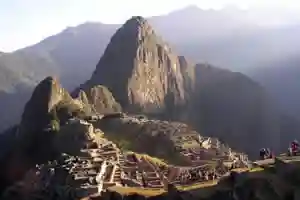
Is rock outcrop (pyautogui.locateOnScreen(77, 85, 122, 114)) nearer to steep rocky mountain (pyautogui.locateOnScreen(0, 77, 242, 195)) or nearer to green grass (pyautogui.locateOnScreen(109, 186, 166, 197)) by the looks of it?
steep rocky mountain (pyautogui.locateOnScreen(0, 77, 242, 195))

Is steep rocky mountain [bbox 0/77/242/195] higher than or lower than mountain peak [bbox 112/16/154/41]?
lower

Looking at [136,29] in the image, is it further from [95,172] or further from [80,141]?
[95,172]

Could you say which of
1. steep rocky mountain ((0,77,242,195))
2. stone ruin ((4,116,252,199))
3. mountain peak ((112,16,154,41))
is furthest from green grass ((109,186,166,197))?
mountain peak ((112,16,154,41))

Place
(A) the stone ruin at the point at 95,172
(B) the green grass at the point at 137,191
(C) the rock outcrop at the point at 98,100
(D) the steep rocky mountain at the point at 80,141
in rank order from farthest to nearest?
(C) the rock outcrop at the point at 98,100 < (D) the steep rocky mountain at the point at 80,141 < (A) the stone ruin at the point at 95,172 < (B) the green grass at the point at 137,191

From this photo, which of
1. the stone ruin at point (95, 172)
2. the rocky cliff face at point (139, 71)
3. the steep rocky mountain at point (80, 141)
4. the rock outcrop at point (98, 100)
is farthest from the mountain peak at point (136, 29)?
the stone ruin at point (95, 172)

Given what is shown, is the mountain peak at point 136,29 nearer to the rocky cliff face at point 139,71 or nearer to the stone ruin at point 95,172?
the rocky cliff face at point 139,71

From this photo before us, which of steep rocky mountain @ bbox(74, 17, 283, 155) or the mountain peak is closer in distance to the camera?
steep rocky mountain @ bbox(74, 17, 283, 155)

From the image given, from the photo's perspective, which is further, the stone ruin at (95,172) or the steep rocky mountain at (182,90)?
the steep rocky mountain at (182,90)

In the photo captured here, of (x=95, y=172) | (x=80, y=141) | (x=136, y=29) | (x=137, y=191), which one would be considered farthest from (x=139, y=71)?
(x=137, y=191)

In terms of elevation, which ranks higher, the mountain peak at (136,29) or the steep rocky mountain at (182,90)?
the mountain peak at (136,29)
